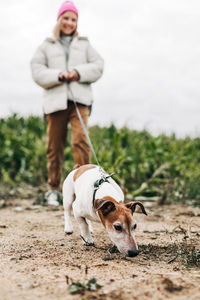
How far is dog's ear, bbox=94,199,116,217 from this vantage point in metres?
3.07

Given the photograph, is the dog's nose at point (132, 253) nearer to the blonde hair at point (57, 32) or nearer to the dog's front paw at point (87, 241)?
the dog's front paw at point (87, 241)

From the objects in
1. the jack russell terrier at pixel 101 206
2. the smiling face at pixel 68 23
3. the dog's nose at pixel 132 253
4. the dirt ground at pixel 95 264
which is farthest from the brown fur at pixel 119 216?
the smiling face at pixel 68 23

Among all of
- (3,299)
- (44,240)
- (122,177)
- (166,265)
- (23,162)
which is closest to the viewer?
(3,299)

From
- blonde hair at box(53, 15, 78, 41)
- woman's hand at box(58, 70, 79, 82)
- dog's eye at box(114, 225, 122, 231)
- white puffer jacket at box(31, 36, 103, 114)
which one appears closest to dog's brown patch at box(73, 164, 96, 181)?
dog's eye at box(114, 225, 122, 231)

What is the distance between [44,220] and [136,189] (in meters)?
2.68

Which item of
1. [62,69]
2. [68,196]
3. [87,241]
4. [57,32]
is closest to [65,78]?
[62,69]

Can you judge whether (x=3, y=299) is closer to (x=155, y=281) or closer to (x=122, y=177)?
(x=155, y=281)

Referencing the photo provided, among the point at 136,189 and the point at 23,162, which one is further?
the point at 23,162

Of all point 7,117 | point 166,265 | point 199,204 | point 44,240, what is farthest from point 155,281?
point 7,117

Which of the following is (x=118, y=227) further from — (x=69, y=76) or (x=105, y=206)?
(x=69, y=76)

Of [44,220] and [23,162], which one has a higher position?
[23,162]

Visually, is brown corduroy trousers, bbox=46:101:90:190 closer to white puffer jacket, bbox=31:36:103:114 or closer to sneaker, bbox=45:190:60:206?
sneaker, bbox=45:190:60:206

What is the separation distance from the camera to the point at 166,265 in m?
3.05

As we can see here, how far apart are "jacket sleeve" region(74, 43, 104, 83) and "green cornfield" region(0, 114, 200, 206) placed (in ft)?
4.28
